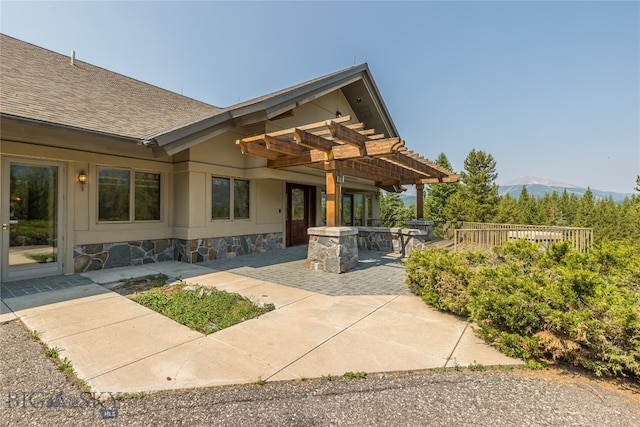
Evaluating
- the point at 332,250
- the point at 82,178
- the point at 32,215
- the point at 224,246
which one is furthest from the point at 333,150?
the point at 32,215

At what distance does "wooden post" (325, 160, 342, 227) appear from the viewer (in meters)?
7.52

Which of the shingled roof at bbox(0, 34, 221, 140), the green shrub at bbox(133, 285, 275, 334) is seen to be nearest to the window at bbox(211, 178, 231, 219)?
the shingled roof at bbox(0, 34, 221, 140)

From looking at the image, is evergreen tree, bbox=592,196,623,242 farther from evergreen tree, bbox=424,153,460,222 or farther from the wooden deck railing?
the wooden deck railing

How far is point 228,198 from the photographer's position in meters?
9.38

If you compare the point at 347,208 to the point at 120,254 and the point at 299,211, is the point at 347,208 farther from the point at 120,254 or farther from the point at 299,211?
the point at 120,254

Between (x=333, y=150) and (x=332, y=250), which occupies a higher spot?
(x=333, y=150)

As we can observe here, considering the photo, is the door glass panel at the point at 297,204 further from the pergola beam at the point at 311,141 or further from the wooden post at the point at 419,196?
the wooden post at the point at 419,196

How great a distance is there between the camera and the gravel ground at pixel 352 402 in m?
2.18

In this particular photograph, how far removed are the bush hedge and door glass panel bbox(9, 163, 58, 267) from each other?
8.32m

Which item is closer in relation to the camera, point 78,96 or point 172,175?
point 78,96

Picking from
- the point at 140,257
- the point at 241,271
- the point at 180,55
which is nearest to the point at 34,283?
the point at 140,257

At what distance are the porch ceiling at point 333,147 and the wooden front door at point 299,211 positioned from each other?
9.85 ft

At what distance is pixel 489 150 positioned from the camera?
1048 inches

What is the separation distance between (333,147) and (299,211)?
5.31m
